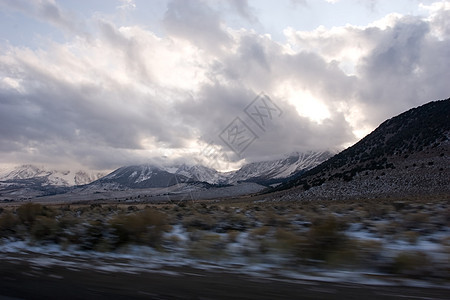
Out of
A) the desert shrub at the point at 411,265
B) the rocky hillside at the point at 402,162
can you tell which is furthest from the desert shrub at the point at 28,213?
the rocky hillside at the point at 402,162

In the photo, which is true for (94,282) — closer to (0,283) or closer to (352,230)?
(0,283)

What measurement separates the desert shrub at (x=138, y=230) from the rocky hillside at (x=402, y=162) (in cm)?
5700

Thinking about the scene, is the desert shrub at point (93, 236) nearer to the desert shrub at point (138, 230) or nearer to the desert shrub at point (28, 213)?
the desert shrub at point (138, 230)

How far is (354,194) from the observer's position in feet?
213

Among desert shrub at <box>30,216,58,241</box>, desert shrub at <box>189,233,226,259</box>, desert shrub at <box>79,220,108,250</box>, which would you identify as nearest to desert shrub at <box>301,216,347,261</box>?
desert shrub at <box>189,233,226,259</box>

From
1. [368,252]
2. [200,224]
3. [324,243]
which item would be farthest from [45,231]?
[368,252]

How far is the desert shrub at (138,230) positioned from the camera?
31.5ft

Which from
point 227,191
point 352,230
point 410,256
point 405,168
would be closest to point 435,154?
point 405,168

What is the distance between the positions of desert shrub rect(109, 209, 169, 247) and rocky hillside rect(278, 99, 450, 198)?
57001 millimetres

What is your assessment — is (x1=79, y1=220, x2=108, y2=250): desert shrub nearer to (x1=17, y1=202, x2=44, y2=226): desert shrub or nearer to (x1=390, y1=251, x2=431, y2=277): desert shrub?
(x1=17, y1=202, x2=44, y2=226): desert shrub

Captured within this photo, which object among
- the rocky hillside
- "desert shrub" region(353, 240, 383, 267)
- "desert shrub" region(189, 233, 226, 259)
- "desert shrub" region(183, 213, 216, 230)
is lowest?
"desert shrub" region(189, 233, 226, 259)

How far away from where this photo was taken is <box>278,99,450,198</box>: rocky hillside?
200 ft

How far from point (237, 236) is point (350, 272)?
4.25 m

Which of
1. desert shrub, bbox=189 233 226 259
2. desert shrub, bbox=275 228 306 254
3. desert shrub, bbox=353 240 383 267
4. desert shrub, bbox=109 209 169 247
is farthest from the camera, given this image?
desert shrub, bbox=109 209 169 247
